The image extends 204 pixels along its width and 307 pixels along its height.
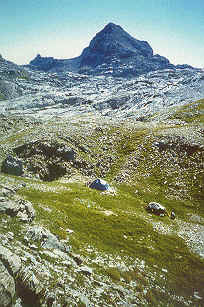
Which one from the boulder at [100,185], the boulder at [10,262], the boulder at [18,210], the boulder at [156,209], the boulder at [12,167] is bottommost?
the boulder at [156,209]

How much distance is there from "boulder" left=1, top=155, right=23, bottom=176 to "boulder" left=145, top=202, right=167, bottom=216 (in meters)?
26.8

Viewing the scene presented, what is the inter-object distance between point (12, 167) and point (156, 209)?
1161 inches

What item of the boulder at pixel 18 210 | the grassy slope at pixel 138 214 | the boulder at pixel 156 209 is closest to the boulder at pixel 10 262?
the boulder at pixel 18 210

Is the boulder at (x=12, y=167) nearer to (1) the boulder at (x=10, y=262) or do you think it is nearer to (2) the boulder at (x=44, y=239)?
(2) the boulder at (x=44, y=239)

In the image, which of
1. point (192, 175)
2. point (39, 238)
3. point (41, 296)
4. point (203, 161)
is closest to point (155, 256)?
point (39, 238)

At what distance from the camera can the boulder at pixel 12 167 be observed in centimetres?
4111

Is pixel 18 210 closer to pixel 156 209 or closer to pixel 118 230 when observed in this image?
pixel 118 230

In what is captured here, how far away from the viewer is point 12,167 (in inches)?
1634

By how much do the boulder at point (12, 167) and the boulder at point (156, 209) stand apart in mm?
26848

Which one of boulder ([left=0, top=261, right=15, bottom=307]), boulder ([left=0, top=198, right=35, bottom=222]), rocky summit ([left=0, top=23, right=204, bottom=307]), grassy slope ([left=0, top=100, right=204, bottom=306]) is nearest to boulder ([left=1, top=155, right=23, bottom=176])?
rocky summit ([left=0, top=23, right=204, bottom=307])

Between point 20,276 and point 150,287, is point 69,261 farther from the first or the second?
point 150,287

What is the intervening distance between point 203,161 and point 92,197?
26.3 meters

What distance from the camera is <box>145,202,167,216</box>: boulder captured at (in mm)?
34122

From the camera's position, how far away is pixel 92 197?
36656 millimetres
